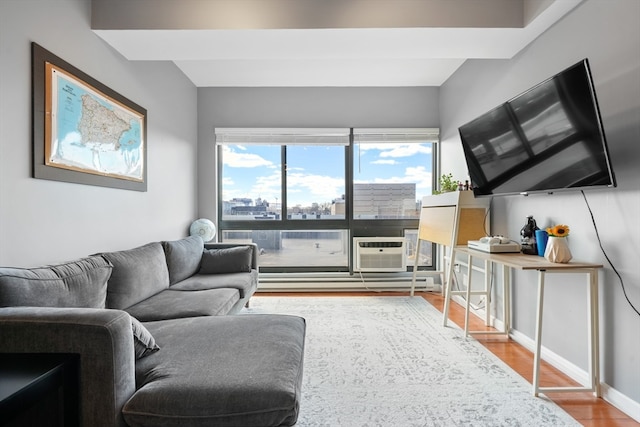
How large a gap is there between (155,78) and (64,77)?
4.09ft

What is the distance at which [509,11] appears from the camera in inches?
90.9

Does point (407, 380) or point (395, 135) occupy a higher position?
point (395, 135)

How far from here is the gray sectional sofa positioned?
1.13 meters

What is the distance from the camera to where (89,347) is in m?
1.15

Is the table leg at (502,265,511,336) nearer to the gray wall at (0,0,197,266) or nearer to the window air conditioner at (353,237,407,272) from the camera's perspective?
the window air conditioner at (353,237,407,272)

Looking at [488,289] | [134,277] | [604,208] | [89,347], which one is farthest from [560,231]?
[134,277]

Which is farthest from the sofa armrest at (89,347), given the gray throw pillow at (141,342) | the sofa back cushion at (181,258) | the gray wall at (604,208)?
the gray wall at (604,208)

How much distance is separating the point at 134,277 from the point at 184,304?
38 cm

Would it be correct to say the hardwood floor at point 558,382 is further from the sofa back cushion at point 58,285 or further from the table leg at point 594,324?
the sofa back cushion at point 58,285

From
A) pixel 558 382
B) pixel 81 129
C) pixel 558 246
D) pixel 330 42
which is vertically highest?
pixel 330 42

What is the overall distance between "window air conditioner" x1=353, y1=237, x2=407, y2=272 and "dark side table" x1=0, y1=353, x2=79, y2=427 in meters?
3.29

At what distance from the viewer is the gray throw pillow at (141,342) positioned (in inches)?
53.7

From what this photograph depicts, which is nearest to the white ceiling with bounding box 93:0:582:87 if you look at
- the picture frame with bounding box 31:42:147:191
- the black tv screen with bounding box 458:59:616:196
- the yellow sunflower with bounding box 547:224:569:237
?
the picture frame with bounding box 31:42:147:191

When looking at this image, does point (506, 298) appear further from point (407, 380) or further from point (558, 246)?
point (407, 380)
